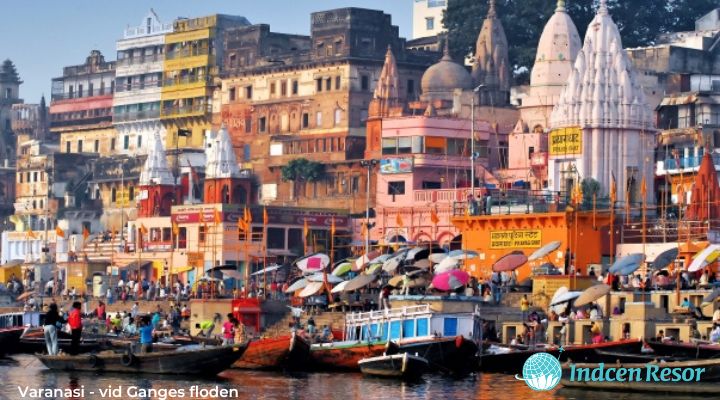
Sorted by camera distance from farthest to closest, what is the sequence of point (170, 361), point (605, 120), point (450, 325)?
1. point (605, 120)
2. point (450, 325)
3. point (170, 361)

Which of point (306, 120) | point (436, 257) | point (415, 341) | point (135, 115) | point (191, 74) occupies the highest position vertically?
point (191, 74)

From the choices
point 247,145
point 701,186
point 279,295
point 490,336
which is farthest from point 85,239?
point 490,336

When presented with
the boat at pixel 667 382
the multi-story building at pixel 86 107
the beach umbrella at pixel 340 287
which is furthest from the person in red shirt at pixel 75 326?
the multi-story building at pixel 86 107

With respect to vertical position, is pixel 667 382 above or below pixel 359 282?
below

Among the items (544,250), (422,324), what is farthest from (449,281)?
(422,324)

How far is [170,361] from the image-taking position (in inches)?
1583

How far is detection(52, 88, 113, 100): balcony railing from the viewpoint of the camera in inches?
3858

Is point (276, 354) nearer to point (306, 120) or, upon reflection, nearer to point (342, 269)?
point (342, 269)

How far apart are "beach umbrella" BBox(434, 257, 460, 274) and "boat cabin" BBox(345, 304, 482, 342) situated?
8.56m

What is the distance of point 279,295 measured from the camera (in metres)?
57.8

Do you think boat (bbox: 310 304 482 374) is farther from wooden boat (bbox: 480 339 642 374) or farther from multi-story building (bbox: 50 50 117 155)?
multi-story building (bbox: 50 50 117 155)

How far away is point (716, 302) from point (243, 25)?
48062 mm

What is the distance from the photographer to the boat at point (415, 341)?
40906mm

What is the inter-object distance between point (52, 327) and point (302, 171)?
3694cm
